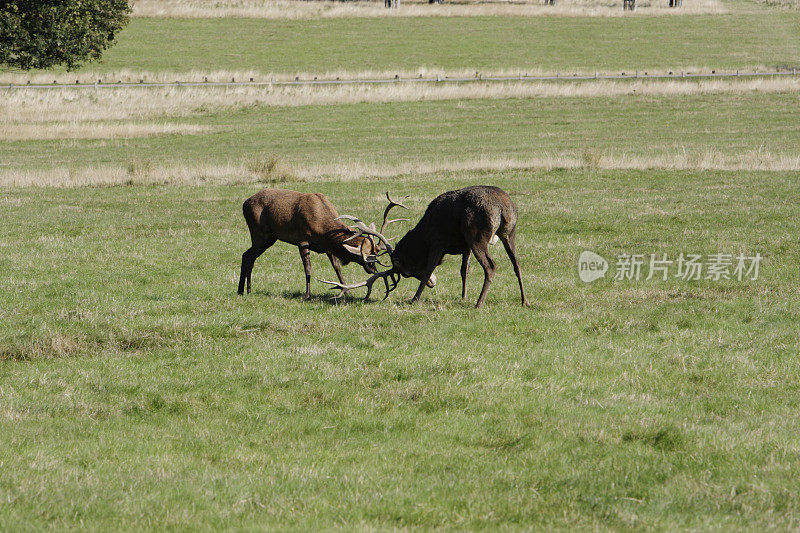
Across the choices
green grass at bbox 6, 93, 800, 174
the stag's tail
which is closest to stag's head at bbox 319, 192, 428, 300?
the stag's tail

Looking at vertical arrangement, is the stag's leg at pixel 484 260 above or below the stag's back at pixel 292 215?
below

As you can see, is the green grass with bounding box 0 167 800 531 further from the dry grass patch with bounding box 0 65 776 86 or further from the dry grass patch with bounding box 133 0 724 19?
the dry grass patch with bounding box 133 0 724 19

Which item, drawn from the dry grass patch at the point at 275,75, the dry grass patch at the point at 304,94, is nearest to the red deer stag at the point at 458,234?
the dry grass patch at the point at 304,94

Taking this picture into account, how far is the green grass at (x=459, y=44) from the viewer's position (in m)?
73.0

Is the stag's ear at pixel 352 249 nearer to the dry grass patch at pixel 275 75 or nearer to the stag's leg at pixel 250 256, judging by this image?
the stag's leg at pixel 250 256

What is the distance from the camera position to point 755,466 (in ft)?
23.1

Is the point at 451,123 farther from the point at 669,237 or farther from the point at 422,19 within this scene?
the point at 422,19

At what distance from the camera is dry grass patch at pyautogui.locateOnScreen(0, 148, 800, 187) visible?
28.8 metres

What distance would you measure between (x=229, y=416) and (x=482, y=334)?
4047mm

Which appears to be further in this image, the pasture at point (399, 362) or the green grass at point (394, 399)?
the pasture at point (399, 362)

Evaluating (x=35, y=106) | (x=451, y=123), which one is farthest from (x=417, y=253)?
(x=35, y=106)

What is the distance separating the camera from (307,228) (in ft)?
45.0

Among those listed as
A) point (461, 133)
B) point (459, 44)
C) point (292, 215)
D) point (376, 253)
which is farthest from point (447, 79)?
point (292, 215)

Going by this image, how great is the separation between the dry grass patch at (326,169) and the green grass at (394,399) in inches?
475
